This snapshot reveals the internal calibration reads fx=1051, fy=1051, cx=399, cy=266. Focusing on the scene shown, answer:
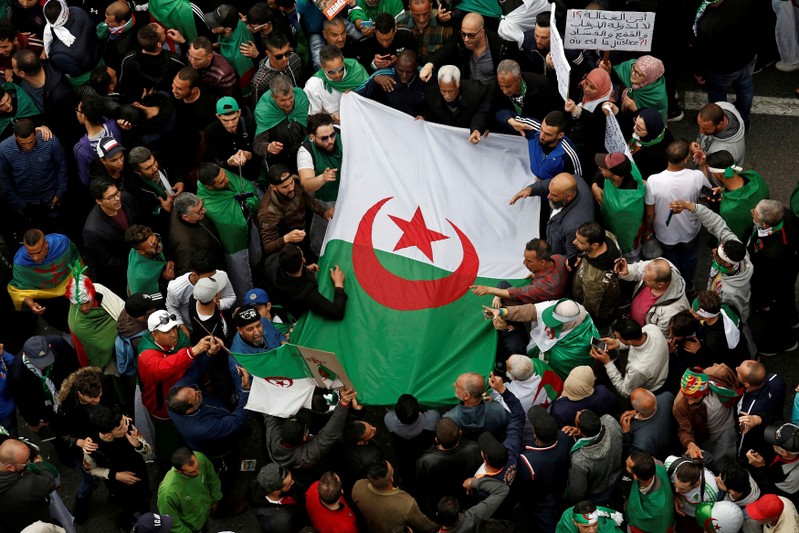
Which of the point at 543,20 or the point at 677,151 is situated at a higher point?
the point at 543,20

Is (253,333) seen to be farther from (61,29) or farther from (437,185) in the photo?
(61,29)

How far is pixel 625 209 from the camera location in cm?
941

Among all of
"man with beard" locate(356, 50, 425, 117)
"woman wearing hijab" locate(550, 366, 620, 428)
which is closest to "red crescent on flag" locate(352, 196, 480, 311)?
"man with beard" locate(356, 50, 425, 117)

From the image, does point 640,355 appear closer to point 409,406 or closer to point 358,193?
point 409,406

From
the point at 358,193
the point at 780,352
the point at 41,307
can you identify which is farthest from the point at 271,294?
the point at 780,352

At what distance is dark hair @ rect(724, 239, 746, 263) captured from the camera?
8750 mm

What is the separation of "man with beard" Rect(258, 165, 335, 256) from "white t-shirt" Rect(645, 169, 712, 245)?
3.24 meters

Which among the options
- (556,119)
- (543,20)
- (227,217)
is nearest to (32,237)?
(227,217)

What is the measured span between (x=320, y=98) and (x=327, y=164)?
2.84 ft

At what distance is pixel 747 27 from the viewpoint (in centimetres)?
1095

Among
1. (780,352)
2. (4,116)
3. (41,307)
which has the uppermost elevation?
(4,116)

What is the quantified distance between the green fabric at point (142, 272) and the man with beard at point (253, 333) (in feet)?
3.35

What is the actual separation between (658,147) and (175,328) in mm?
4798

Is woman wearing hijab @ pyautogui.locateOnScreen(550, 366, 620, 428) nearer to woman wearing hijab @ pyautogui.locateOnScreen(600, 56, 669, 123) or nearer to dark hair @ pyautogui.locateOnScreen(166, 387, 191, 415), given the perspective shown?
dark hair @ pyautogui.locateOnScreen(166, 387, 191, 415)
